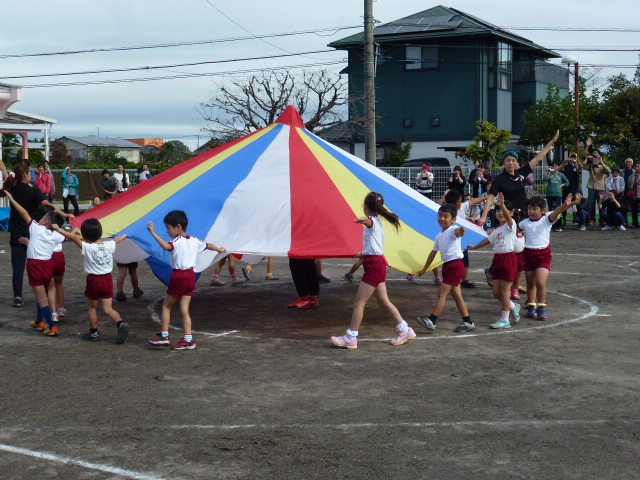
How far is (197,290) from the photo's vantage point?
1289cm

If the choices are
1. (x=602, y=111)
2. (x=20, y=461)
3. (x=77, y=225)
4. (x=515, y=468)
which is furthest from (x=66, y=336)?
(x=602, y=111)

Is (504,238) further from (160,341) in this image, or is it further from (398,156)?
(398,156)

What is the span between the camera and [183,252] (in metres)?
8.77

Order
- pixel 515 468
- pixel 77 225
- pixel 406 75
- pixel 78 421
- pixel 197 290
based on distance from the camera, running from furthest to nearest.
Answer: pixel 406 75
pixel 197 290
pixel 77 225
pixel 78 421
pixel 515 468

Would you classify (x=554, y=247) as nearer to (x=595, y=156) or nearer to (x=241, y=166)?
(x=595, y=156)

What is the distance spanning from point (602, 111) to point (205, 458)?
3757 centimetres

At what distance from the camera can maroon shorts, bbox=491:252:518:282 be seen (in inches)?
381

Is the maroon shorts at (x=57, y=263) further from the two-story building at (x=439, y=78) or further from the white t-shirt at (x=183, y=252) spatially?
the two-story building at (x=439, y=78)

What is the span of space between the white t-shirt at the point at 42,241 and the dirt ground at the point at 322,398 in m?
0.96

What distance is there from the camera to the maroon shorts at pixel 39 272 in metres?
9.62

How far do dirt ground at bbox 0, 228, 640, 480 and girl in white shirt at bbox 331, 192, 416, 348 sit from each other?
0.51ft

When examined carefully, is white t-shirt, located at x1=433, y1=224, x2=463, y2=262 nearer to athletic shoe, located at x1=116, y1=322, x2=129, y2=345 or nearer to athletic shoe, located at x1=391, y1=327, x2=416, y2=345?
athletic shoe, located at x1=391, y1=327, x2=416, y2=345

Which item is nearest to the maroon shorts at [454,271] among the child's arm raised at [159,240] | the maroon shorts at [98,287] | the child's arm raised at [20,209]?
the child's arm raised at [159,240]

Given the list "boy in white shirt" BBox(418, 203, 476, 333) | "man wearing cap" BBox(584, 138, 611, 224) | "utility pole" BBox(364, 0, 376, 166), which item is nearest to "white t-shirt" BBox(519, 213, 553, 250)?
"boy in white shirt" BBox(418, 203, 476, 333)
